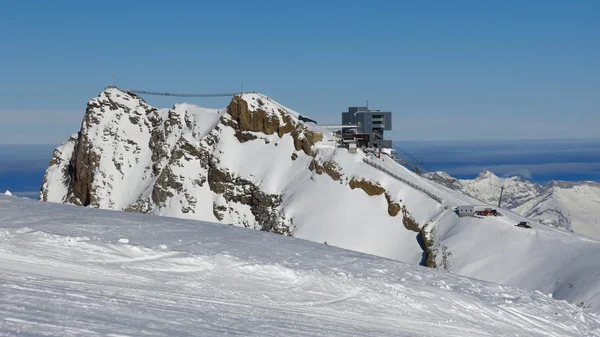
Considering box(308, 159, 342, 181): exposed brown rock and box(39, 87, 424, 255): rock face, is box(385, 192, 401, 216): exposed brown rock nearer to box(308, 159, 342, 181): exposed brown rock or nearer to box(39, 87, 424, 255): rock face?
box(39, 87, 424, 255): rock face

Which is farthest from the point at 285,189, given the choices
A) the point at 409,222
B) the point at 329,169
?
the point at 409,222

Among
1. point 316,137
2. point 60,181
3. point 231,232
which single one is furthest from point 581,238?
point 60,181

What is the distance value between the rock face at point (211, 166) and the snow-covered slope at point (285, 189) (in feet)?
0.43

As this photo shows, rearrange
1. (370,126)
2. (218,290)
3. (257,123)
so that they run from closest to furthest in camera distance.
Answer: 1. (218,290)
2. (257,123)
3. (370,126)

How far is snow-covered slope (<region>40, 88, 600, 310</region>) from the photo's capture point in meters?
51.9

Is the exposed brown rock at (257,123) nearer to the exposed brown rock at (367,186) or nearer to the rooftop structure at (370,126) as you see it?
the rooftop structure at (370,126)

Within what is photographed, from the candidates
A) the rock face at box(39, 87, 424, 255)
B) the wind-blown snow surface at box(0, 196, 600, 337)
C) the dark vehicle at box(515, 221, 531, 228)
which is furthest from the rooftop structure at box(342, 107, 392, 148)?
the wind-blown snow surface at box(0, 196, 600, 337)

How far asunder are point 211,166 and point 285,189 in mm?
10274

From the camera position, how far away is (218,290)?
15.4 meters

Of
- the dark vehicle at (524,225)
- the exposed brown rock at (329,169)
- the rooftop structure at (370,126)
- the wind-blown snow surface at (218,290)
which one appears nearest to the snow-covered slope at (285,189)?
the exposed brown rock at (329,169)

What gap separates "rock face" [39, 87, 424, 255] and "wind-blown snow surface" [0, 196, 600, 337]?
4276 cm

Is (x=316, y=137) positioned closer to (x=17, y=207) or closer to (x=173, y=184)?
(x=173, y=184)

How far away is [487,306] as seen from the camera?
17109 millimetres

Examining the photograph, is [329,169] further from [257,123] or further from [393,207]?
[257,123]
